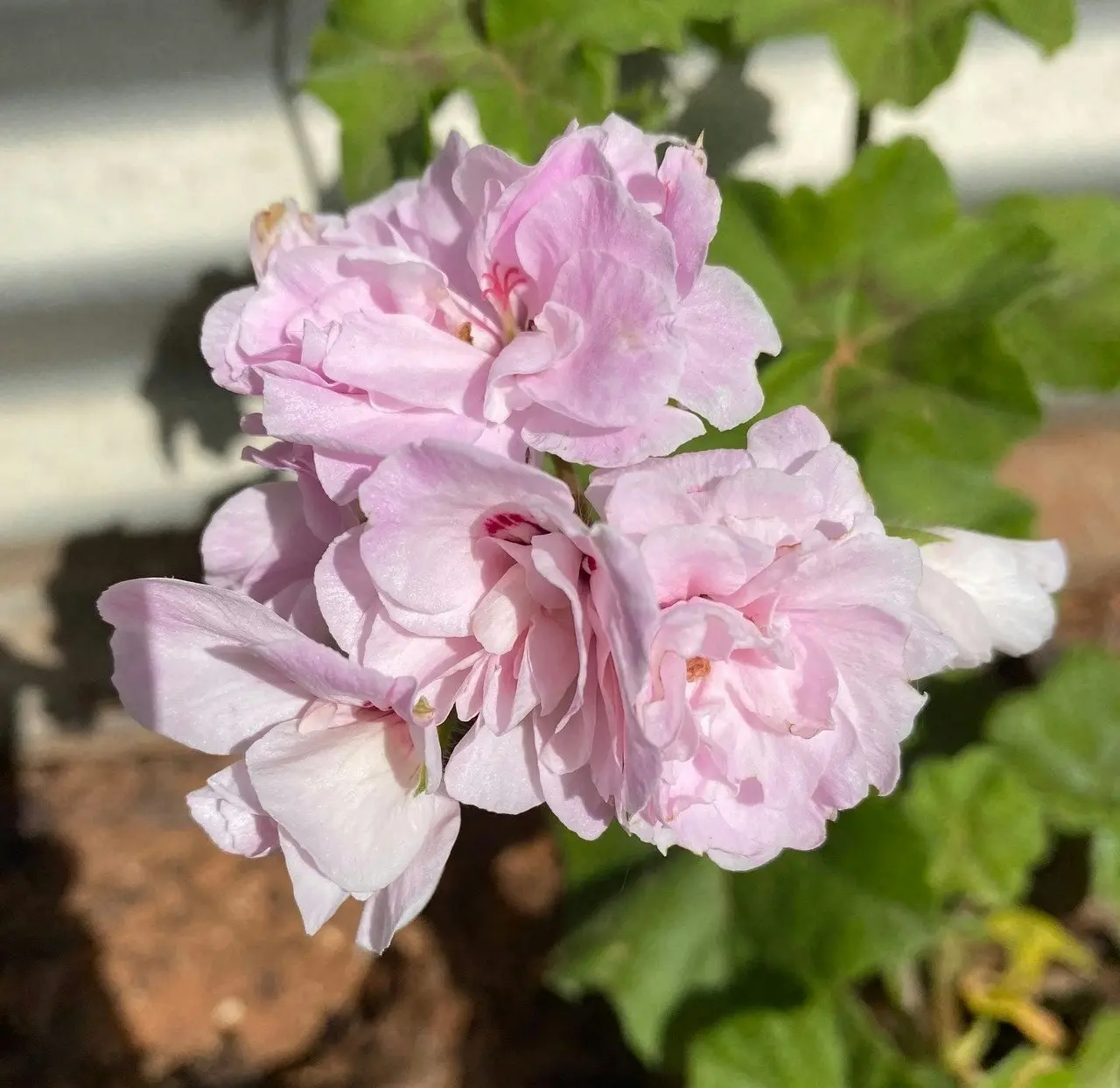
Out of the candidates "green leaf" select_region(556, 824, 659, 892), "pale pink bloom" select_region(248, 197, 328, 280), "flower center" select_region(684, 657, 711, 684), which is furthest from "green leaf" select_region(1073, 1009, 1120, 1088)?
Result: "pale pink bloom" select_region(248, 197, 328, 280)

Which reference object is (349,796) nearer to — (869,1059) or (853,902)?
(853,902)

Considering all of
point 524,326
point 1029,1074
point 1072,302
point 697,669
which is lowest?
point 1029,1074

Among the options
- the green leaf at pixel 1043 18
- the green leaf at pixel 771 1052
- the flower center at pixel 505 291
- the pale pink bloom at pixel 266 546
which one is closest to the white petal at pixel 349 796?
the pale pink bloom at pixel 266 546

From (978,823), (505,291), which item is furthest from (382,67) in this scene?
(978,823)

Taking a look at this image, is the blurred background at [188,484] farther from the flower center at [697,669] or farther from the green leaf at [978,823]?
the flower center at [697,669]

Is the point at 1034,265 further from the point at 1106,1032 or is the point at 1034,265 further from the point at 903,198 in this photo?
the point at 1106,1032
